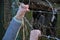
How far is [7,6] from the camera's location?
1148mm

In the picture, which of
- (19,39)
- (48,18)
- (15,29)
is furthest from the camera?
(48,18)

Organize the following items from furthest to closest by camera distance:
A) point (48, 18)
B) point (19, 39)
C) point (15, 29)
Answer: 1. point (48, 18)
2. point (19, 39)
3. point (15, 29)

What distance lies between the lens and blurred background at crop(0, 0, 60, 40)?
1.05 m

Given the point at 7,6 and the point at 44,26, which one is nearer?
the point at 7,6

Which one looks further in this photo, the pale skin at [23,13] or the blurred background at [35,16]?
the blurred background at [35,16]

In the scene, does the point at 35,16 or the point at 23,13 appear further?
the point at 35,16

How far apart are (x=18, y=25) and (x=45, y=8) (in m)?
0.59

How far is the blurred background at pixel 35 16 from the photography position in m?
1.05

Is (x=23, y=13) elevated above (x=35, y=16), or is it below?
above

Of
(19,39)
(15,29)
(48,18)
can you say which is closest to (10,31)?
(15,29)

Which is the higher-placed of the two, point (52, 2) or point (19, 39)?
point (52, 2)

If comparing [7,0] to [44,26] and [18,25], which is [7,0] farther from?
[18,25]

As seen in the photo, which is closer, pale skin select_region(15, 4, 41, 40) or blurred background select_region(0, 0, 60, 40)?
pale skin select_region(15, 4, 41, 40)

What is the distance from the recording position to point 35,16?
50.0 inches
